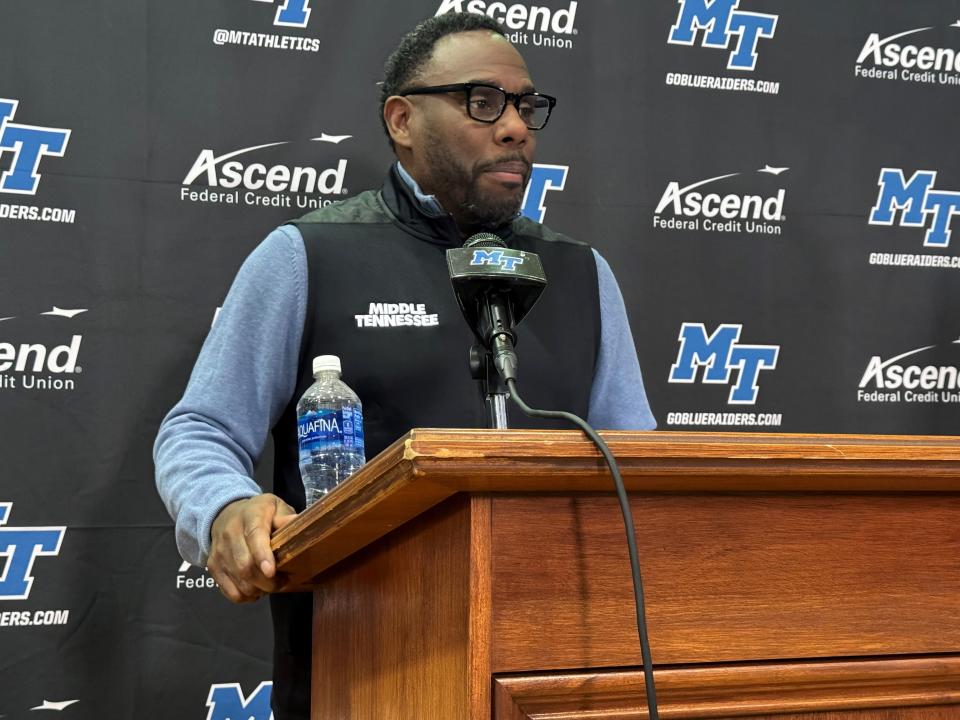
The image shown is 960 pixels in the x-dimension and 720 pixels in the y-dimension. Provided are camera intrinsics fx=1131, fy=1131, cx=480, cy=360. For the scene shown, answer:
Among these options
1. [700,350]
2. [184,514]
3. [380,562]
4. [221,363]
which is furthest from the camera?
[700,350]

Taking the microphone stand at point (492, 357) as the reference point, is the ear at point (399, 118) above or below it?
above

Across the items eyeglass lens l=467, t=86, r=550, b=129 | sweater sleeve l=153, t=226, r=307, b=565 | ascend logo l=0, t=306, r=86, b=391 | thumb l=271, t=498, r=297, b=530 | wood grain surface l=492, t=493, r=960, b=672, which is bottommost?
wood grain surface l=492, t=493, r=960, b=672

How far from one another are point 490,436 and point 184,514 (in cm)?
69

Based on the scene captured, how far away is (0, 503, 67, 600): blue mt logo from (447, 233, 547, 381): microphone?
153 centimetres

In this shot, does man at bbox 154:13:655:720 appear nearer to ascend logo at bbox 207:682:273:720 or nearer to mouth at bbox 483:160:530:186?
mouth at bbox 483:160:530:186

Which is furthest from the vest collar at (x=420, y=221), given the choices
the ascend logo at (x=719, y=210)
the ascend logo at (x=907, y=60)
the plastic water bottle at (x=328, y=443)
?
the ascend logo at (x=907, y=60)

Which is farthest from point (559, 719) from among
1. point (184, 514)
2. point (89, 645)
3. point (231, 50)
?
point (231, 50)

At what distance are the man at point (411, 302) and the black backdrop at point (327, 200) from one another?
596mm

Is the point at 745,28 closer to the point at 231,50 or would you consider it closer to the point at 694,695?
the point at 231,50

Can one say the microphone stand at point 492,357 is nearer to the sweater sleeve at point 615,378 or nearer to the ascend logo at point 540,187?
the sweater sleeve at point 615,378

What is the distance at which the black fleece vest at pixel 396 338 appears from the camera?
1812mm

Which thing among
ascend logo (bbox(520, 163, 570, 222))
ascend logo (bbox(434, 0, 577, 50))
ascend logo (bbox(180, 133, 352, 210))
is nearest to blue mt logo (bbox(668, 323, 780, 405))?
ascend logo (bbox(520, 163, 570, 222))

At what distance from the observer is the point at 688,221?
2.87 metres

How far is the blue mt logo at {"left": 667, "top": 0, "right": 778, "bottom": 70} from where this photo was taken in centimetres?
291
